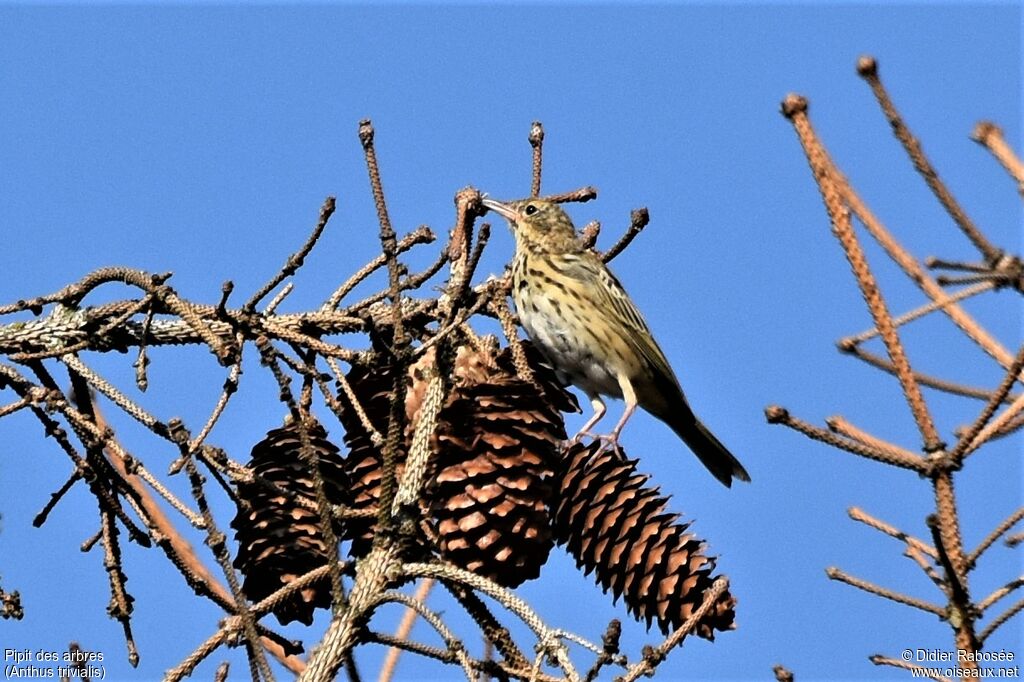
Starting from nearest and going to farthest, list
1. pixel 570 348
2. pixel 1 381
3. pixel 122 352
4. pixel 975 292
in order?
pixel 975 292
pixel 1 381
pixel 122 352
pixel 570 348

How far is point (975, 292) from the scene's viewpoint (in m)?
1.88

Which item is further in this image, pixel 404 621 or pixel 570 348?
pixel 570 348

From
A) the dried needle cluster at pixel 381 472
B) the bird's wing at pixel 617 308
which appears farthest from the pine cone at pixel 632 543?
the bird's wing at pixel 617 308

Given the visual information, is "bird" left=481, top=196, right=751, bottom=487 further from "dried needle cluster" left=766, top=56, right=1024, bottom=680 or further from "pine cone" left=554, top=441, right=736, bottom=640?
"dried needle cluster" left=766, top=56, right=1024, bottom=680

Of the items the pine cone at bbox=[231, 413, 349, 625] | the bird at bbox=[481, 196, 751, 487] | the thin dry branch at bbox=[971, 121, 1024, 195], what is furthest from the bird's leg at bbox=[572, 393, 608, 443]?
the thin dry branch at bbox=[971, 121, 1024, 195]

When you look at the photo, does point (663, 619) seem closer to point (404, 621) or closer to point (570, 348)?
point (404, 621)

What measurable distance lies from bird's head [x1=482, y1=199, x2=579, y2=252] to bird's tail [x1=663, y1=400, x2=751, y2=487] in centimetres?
88

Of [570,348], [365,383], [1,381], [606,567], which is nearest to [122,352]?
[1,381]

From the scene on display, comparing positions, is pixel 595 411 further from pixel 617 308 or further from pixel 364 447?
pixel 364 447

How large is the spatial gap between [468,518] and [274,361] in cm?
74

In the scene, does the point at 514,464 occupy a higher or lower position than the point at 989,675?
higher

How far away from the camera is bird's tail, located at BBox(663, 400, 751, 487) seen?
5.96 m

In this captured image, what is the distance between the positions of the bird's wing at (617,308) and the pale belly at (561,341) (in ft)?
0.84

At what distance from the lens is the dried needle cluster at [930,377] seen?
172 centimetres
